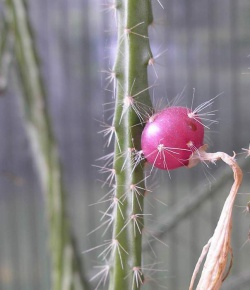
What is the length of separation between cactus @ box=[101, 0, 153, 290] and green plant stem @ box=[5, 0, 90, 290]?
24 cm

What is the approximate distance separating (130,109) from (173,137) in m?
0.04

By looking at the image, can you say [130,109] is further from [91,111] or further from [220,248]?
[91,111]

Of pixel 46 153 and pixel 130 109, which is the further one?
pixel 46 153

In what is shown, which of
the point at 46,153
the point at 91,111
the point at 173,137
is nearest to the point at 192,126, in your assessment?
the point at 173,137

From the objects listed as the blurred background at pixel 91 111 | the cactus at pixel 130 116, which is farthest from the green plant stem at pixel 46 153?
the blurred background at pixel 91 111

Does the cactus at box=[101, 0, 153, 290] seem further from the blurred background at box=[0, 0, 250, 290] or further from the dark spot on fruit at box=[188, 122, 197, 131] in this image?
the blurred background at box=[0, 0, 250, 290]

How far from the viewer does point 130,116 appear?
0.35 meters

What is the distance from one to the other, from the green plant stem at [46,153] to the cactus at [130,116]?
24 cm

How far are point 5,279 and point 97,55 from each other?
0.86 meters

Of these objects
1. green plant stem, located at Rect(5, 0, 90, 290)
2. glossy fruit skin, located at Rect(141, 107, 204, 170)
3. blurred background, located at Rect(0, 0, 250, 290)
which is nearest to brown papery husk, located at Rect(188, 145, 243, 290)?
glossy fruit skin, located at Rect(141, 107, 204, 170)

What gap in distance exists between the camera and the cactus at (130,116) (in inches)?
13.6

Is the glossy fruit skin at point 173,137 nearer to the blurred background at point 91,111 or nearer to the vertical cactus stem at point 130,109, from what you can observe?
the vertical cactus stem at point 130,109

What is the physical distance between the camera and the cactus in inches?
13.6

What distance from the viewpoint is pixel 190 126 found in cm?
32
